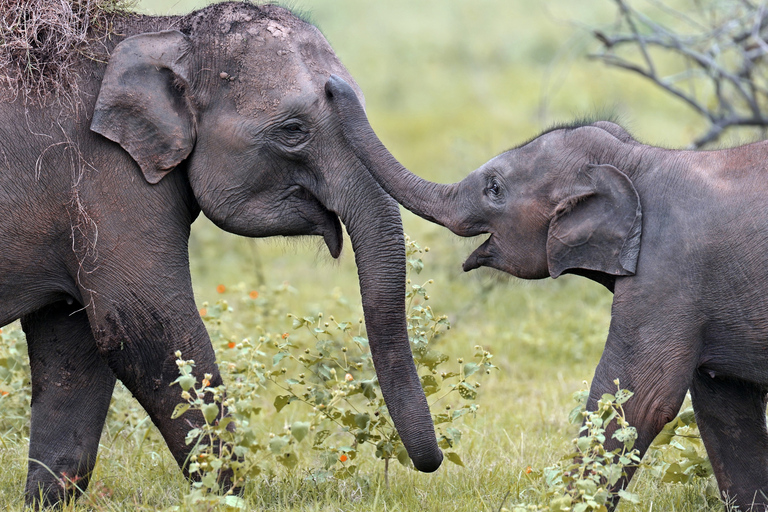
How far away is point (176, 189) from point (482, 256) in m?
1.35

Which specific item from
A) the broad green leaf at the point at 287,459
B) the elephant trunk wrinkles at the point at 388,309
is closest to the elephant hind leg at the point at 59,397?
the broad green leaf at the point at 287,459

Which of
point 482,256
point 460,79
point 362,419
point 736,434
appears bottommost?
point 362,419

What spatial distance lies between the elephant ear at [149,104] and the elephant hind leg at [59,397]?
2.84 feet

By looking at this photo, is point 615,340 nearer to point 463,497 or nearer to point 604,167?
point 604,167

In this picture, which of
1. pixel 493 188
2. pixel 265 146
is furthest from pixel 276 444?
pixel 493 188

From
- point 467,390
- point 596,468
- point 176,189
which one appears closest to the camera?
point 596,468

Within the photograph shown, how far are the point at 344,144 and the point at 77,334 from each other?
4.97ft

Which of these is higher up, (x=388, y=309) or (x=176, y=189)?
(x=176, y=189)

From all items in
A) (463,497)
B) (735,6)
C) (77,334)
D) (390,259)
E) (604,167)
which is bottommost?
(463,497)

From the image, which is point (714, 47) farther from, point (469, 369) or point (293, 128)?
point (293, 128)

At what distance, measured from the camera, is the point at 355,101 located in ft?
13.5

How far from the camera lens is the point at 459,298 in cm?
906

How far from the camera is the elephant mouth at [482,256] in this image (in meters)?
4.20

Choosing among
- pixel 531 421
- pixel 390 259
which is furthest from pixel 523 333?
pixel 390 259
